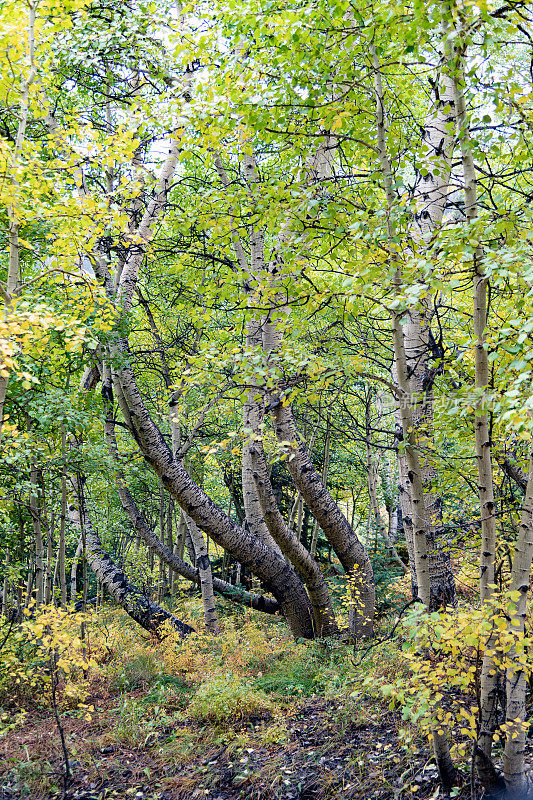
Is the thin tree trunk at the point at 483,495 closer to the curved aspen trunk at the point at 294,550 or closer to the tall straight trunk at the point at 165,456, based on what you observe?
the curved aspen trunk at the point at 294,550

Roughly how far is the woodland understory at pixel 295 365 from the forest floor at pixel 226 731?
33 millimetres

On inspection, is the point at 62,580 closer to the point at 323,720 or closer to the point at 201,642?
the point at 201,642

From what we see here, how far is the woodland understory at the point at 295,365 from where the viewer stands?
2566 millimetres

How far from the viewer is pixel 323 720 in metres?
4.96

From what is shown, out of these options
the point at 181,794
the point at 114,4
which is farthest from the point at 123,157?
the point at 181,794

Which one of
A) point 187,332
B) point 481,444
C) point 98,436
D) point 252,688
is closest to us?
point 481,444

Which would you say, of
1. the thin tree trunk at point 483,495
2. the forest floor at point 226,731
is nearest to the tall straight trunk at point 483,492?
the thin tree trunk at point 483,495

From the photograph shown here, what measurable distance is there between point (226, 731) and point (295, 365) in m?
4.18

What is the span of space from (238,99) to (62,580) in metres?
7.37

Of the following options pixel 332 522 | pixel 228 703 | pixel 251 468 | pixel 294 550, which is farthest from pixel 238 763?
pixel 251 468

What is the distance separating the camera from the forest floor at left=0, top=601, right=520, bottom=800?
3891 mm

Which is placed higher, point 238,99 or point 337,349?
point 238,99

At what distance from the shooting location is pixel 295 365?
127 inches

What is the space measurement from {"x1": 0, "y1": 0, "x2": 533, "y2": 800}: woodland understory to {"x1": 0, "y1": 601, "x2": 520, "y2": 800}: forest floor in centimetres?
3
